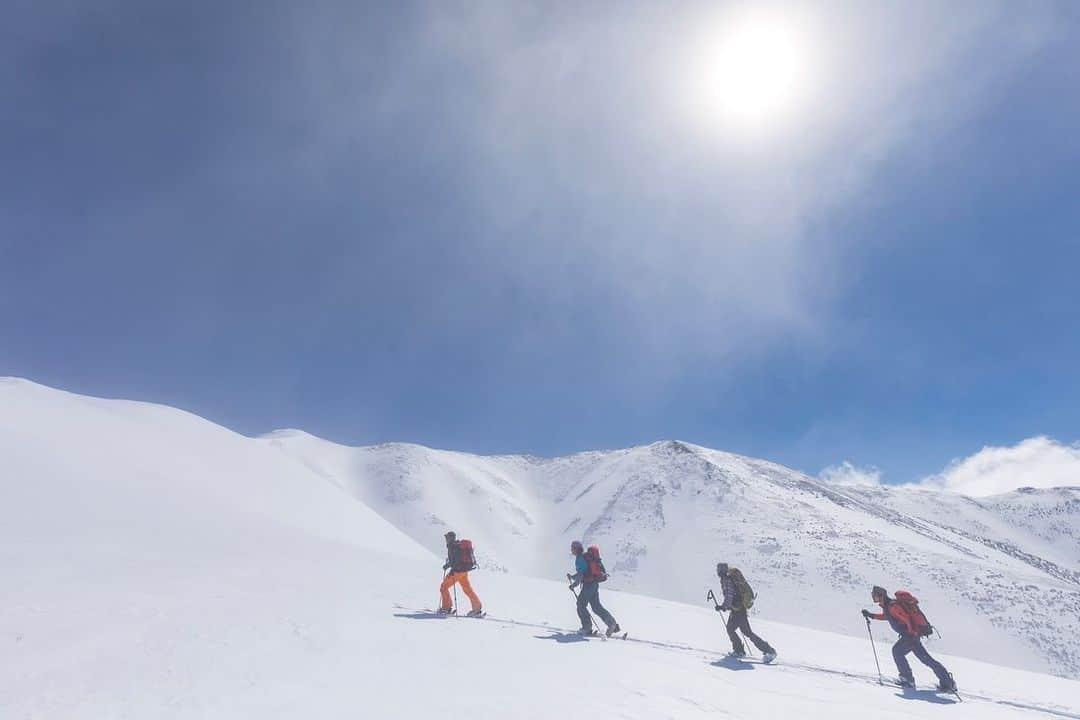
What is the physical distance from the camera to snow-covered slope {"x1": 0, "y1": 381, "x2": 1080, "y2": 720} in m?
7.68

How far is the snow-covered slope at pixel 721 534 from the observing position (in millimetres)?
59562

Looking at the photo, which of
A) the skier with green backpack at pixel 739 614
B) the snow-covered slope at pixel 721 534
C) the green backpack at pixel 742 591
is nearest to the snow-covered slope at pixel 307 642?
the skier with green backpack at pixel 739 614

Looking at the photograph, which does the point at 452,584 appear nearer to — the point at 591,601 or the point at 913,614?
the point at 591,601

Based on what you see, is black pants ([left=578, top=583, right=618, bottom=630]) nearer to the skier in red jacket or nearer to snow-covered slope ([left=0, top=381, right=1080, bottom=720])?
snow-covered slope ([left=0, top=381, right=1080, bottom=720])

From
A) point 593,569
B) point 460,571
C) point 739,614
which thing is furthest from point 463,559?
point 739,614

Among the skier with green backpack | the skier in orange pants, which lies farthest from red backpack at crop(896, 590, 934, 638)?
the skier in orange pants

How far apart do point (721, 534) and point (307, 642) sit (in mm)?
83689

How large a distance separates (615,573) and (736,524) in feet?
69.5

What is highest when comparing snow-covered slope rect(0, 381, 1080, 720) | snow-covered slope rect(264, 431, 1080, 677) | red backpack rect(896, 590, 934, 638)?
snow-covered slope rect(264, 431, 1080, 677)

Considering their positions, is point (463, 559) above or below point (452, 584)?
above

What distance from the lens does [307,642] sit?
10445 millimetres

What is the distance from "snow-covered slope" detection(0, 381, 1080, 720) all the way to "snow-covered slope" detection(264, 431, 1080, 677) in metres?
51.5

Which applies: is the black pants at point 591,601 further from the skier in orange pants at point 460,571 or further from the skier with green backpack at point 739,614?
the skier in orange pants at point 460,571

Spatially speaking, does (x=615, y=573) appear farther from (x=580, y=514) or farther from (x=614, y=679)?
(x=614, y=679)
